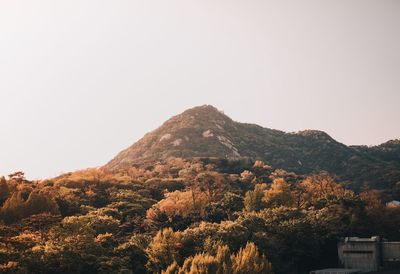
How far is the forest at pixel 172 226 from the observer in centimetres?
4938

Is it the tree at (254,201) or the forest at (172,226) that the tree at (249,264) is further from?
the tree at (254,201)

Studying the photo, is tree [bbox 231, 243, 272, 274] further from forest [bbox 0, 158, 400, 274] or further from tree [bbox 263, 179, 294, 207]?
tree [bbox 263, 179, 294, 207]

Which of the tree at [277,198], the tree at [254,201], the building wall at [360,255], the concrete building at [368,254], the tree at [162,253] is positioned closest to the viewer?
the tree at [162,253]

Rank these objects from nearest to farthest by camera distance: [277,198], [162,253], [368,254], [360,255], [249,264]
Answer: [249,264] → [162,253] → [368,254] → [360,255] → [277,198]

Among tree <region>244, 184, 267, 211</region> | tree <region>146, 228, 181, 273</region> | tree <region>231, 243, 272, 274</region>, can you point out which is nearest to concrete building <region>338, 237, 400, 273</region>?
tree <region>244, 184, 267, 211</region>

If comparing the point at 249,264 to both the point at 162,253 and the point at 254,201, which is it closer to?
the point at 162,253

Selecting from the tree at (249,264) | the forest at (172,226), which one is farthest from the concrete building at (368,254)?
the tree at (249,264)

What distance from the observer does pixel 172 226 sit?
227 feet

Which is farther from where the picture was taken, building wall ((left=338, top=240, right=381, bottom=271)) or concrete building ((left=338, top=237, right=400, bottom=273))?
concrete building ((left=338, top=237, right=400, bottom=273))

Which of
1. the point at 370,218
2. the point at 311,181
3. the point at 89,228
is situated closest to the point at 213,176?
the point at 311,181

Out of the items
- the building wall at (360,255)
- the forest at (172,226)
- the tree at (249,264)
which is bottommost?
the building wall at (360,255)

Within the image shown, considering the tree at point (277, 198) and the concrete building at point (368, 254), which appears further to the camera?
the tree at point (277, 198)

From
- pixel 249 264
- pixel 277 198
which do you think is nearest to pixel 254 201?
pixel 277 198

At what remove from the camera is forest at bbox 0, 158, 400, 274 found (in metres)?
49.4
